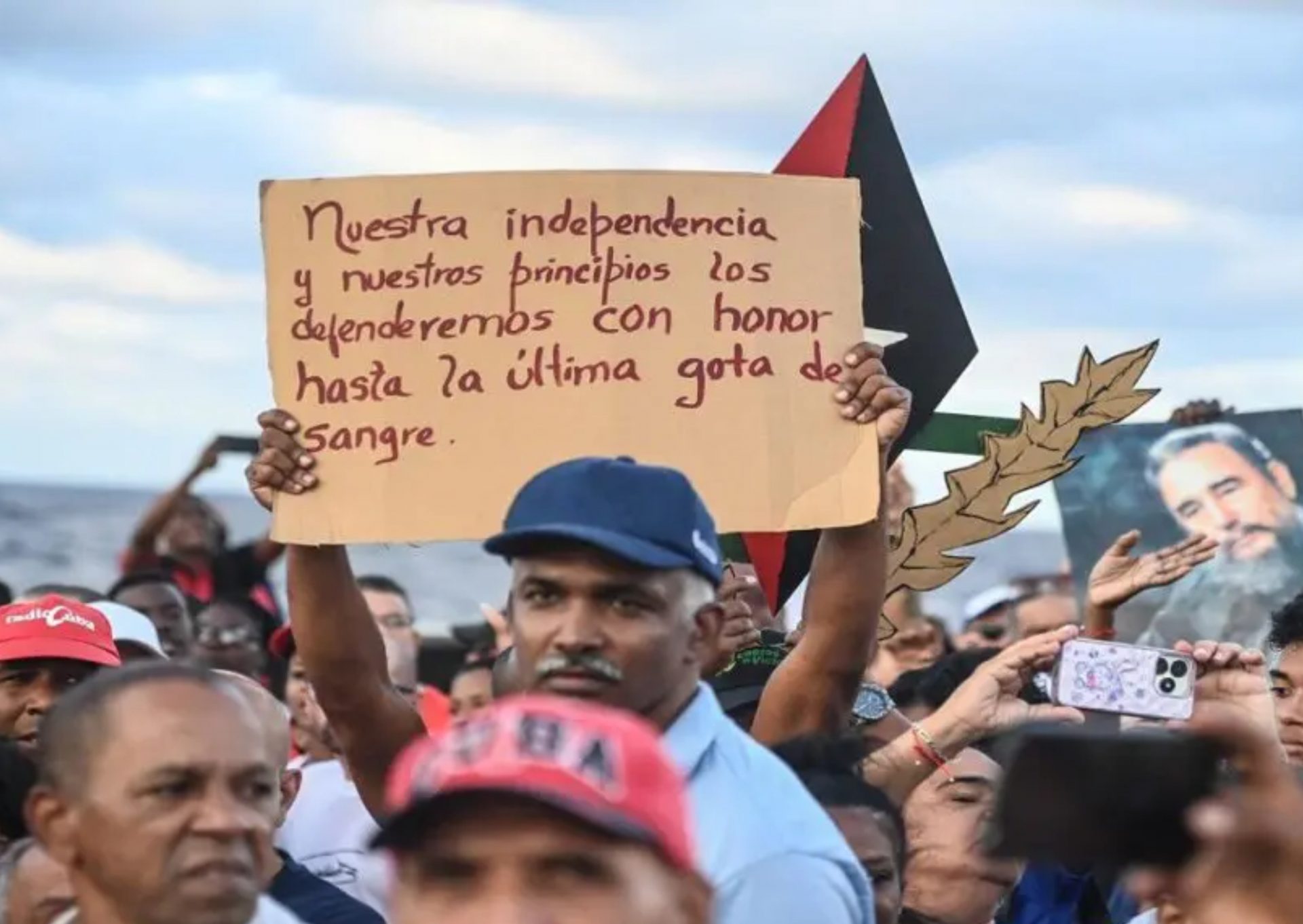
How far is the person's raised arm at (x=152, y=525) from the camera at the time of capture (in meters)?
13.4

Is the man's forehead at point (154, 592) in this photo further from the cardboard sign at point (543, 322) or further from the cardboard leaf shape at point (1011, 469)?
the cardboard sign at point (543, 322)

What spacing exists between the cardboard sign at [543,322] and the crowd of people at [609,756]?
139 millimetres

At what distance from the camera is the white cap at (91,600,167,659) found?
7.65 metres

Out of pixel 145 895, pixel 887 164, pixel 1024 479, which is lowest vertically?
pixel 145 895

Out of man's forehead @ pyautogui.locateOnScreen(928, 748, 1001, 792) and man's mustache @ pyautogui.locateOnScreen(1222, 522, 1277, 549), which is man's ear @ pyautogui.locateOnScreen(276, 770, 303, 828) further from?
man's mustache @ pyautogui.locateOnScreen(1222, 522, 1277, 549)

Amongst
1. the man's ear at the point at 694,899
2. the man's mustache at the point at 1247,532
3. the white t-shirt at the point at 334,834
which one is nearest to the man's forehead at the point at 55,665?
the white t-shirt at the point at 334,834

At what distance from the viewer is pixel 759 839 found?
3.86 metres

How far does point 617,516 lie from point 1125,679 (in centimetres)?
228

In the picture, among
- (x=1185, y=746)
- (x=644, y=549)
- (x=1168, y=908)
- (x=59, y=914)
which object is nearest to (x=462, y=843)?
(x=1185, y=746)

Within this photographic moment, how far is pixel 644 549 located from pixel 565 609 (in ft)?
0.54

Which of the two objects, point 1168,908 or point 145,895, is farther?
point 1168,908

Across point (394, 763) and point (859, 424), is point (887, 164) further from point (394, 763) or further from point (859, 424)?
point (394, 763)

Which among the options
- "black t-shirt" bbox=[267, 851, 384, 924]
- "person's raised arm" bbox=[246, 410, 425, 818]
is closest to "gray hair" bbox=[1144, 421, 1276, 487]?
"black t-shirt" bbox=[267, 851, 384, 924]

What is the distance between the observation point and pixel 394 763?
202 inches
